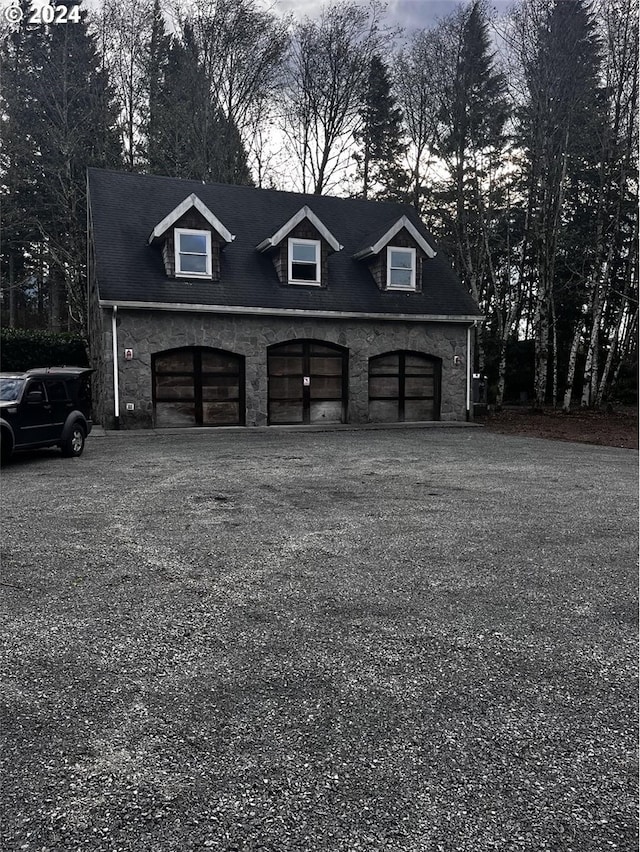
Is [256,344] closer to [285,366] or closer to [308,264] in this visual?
[285,366]

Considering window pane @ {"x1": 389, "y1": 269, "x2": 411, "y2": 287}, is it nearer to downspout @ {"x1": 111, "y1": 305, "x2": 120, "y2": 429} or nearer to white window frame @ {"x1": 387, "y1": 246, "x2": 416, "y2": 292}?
white window frame @ {"x1": 387, "y1": 246, "x2": 416, "y2": 292}

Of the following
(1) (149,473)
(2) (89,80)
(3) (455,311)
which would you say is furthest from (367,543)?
(2) (89,80)

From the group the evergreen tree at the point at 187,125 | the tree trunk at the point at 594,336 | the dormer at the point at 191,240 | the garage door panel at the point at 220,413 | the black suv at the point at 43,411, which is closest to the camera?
the black suv at the point at 43,411

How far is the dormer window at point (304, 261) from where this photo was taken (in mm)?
19172

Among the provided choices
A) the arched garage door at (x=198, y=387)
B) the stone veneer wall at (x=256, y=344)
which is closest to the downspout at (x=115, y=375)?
the stone veneer wall at (x=256, y=344)

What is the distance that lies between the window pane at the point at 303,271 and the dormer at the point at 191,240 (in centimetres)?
222

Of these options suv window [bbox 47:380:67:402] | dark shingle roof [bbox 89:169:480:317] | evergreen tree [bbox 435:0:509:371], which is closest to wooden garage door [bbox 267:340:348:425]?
dark shingle roof [bbox 89:169:480:317]

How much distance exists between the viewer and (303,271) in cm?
1939

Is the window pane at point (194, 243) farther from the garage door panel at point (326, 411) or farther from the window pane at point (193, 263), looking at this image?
the garage door panel at point (326, 411)

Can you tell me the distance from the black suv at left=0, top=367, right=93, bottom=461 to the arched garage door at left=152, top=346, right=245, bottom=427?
543cm

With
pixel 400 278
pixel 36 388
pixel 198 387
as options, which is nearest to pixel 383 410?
pixel 400 278

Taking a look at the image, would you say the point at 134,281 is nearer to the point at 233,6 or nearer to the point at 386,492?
the point at 386,492

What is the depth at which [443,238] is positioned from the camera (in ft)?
95.1

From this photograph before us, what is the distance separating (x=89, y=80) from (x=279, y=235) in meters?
12.0
